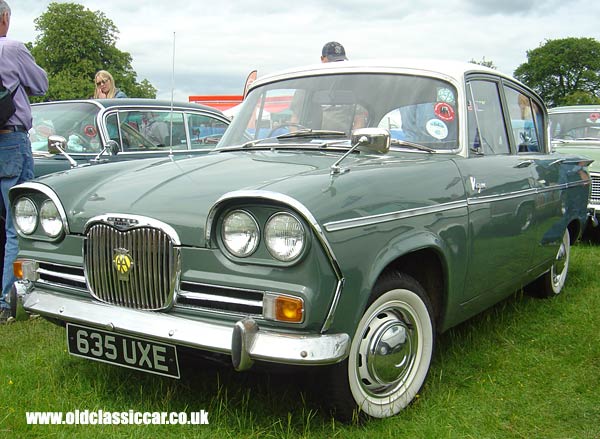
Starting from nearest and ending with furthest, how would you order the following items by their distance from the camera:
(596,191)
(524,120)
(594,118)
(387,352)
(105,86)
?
(387,352) → (524,120) → (105,86) → (596,191) → (594,118)

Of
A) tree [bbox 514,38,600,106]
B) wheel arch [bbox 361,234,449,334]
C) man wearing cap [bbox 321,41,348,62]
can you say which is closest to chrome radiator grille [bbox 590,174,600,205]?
man wearing cap [bbox 321,41,348,62]

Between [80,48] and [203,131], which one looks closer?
[203,131]

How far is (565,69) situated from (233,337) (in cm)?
6821

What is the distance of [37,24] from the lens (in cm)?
4869

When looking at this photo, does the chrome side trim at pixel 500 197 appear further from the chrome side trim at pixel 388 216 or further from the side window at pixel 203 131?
the side window at pixel 203 131

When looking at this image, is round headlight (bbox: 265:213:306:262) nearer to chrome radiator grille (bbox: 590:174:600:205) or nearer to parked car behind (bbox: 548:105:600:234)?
chrome radiator grille (bbox: 590:174:600:205)

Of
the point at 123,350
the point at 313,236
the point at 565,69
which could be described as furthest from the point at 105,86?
the point at 565,69

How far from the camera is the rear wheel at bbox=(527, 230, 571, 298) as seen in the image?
477 cm

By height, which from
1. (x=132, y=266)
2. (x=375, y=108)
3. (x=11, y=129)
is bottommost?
(x=132, y=266)

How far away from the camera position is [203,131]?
6637 millimetres

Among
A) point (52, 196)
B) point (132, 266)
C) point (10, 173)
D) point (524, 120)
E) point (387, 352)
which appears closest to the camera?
point (132, 266)

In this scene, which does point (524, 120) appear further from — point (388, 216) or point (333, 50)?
point (388, 216)

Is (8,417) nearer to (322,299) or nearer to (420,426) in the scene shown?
(322,299)

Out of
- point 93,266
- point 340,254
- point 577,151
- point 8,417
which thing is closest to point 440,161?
point 340,254
